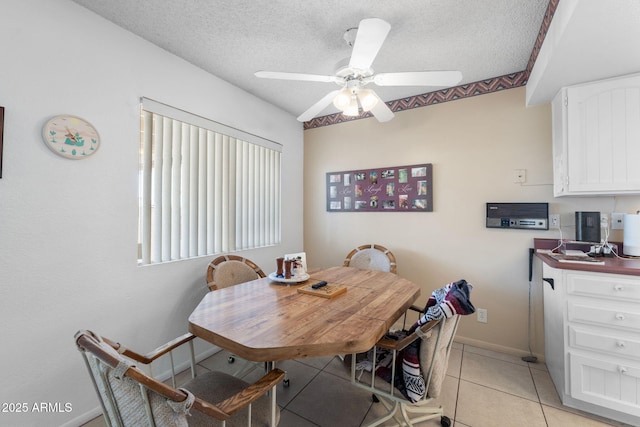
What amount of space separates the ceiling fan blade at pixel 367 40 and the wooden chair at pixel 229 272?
1809mm

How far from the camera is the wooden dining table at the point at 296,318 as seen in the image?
1048 millimetres

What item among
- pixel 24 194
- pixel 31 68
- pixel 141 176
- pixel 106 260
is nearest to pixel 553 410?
pixel 106 260

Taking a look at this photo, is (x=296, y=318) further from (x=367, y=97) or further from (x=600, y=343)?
(x=600, y=343)

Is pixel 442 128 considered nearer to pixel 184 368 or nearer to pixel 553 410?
pixel 553 410

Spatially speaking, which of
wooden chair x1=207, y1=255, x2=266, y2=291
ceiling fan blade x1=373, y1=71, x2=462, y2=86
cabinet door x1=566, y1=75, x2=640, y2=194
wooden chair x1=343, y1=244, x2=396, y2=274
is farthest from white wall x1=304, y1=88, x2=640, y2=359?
wooden chair x1=207, y1=255, x2=266, y2=291

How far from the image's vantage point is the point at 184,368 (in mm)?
2178

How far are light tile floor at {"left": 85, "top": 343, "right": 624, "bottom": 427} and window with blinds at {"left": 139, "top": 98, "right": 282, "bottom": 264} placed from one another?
1.12 m

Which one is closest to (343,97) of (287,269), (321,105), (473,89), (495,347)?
(321,105)

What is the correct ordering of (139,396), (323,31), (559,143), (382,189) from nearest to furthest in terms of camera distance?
(139,396)
(323,31)
(559,143)
(382,189)

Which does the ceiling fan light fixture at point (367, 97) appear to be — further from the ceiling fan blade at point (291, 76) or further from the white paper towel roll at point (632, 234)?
the white paper towel roll at point (632, 234)

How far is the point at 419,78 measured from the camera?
5.37 feet

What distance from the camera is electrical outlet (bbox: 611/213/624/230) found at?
6.49 ft

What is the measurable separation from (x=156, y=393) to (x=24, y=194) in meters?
1.48

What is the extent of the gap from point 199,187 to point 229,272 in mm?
816
